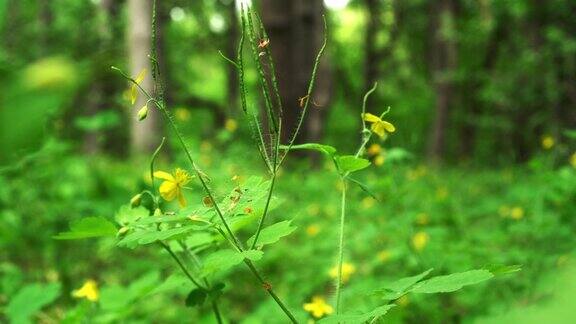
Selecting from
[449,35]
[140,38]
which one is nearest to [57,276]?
[140,38]

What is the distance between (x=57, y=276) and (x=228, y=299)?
0.84 meters

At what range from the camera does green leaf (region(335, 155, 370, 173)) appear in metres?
0.96

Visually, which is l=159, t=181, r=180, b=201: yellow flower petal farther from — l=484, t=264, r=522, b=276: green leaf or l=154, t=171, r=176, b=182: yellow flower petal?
l=484, t=264, r=522, b=276: green leaf

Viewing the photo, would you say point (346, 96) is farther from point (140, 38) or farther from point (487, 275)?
point (487, 275)

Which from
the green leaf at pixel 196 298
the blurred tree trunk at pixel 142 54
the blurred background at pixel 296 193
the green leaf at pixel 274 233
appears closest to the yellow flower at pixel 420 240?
the blurred background at pixel 296 193

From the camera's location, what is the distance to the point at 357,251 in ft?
11.8

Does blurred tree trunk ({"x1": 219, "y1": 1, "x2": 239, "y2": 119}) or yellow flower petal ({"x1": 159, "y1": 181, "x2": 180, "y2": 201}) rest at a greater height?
yellow flower petal ({"x1": 159, "y1": 181, "x2": 180, "y2": 201})

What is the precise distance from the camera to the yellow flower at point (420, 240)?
2819mm

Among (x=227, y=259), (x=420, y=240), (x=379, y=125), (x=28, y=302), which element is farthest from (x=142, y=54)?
(x=227, y=259)

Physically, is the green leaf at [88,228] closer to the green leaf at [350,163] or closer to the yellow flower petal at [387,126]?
the green leaf at [350,163]

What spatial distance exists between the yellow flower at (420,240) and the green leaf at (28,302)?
169 cm

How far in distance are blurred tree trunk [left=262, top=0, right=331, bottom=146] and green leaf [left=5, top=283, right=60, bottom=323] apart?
14.6 ft

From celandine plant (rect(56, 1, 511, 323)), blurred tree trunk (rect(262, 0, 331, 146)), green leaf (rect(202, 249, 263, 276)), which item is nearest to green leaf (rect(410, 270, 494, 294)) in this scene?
celandine plant (rect(56, 1, 511, 323))

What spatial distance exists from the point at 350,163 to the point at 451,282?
0.25 m
